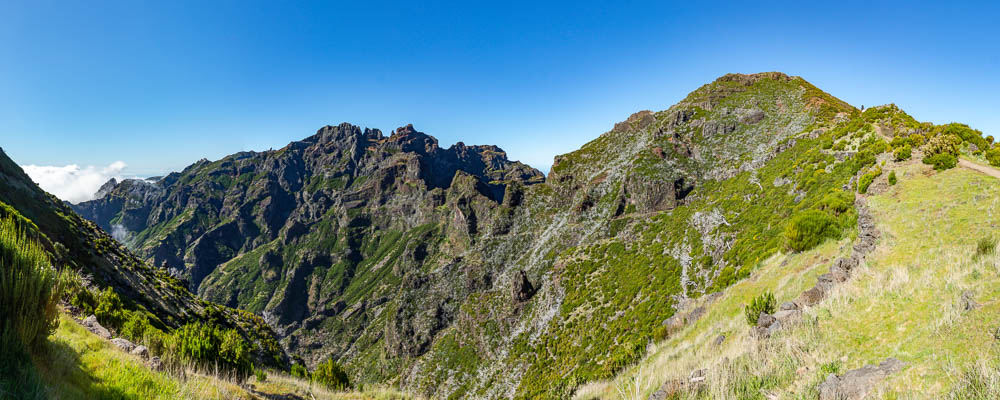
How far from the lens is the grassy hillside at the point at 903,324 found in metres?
7.13

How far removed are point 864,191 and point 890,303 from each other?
72.1 ft

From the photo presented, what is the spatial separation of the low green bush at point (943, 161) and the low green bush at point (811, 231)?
6.46 m

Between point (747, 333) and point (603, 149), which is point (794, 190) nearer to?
point (747, 333)

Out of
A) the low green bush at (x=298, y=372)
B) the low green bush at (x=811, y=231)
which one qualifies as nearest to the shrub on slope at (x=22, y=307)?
the low green bush at (x=298, y=372)

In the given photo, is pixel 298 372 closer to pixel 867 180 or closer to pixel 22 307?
pixel 22 307

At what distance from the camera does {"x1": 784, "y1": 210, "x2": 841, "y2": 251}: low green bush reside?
920 inches

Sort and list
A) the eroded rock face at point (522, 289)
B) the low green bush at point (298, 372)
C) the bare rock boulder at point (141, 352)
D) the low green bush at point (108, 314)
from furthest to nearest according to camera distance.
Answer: the eroded rock face at point (522, 289) < the low green bush at point (298, 372) < the low green bush at point (108, 314) < the bare rock boulder at point (141, 352)

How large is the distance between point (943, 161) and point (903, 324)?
2298 cm

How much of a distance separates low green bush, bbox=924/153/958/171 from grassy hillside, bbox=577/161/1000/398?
2593 mm

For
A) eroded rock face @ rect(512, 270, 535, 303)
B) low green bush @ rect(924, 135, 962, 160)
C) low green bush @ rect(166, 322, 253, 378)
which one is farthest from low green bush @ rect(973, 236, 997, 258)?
eroded rock face @ rect(512, 270, 535, 303)

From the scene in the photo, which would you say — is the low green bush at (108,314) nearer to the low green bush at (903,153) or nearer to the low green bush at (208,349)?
the low green bush at (208,349)

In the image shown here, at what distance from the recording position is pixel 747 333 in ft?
43.1

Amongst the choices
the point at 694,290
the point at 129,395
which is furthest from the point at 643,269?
the point at 129,395

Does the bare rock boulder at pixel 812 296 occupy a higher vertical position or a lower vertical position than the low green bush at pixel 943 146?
lower
